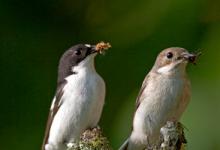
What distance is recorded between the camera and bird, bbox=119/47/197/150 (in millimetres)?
4613

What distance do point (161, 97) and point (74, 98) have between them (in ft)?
2.02

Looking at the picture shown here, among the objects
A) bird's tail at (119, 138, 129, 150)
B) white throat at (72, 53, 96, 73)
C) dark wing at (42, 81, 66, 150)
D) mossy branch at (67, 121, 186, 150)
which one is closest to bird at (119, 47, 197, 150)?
bird's tail at (119, 138, 129, 150)

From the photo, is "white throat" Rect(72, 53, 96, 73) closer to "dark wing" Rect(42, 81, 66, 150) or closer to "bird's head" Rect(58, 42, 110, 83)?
"bird's head" Rect(58, 42, 110, 83)

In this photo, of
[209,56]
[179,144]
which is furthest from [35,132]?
[179,144]

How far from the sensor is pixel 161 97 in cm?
479

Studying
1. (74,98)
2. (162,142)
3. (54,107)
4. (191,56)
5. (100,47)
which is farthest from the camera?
(54,107)

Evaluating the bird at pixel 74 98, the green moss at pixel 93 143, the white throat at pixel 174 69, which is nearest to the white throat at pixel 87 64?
the bird at pixel 74 98

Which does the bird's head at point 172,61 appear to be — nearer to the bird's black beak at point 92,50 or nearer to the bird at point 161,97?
the bird at point 161,97

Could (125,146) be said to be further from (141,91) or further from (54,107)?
(54,107)

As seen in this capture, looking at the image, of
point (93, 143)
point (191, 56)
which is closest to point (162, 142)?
point (93, 143)

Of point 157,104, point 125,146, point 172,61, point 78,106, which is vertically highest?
point 172,61

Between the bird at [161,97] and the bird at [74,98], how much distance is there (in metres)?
0.45

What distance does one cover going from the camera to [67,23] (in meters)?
5.38

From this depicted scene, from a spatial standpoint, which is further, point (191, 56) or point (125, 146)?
point (125, 146)
